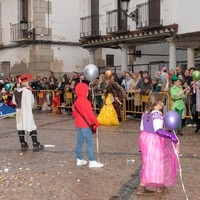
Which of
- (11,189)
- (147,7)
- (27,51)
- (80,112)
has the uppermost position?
(147,7)

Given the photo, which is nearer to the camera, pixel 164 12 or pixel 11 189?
pixel 11 189

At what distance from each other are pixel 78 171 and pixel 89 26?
17124 mm

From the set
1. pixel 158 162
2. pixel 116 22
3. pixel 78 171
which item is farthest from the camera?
pixel 116 22

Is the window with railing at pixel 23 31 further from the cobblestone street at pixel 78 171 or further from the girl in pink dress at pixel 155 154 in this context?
the girl in pink dress at pixel 155 154

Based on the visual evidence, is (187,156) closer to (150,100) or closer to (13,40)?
(150,100)

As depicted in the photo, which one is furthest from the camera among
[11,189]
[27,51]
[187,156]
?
[27,51]

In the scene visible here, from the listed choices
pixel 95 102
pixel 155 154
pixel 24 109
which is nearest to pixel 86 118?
pixel 155 154

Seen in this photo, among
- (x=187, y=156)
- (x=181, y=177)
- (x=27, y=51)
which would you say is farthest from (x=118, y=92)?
(x=27, y=51)

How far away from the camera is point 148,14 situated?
66.9 feet

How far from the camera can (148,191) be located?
248 inches

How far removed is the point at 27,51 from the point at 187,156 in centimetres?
1739

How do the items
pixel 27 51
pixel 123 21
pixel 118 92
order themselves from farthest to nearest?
pixel 27 51 → pixel 123 21 → pixel 118 92

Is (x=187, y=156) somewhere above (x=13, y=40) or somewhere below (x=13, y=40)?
below

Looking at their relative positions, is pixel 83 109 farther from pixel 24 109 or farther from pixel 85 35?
pixel 85 35
